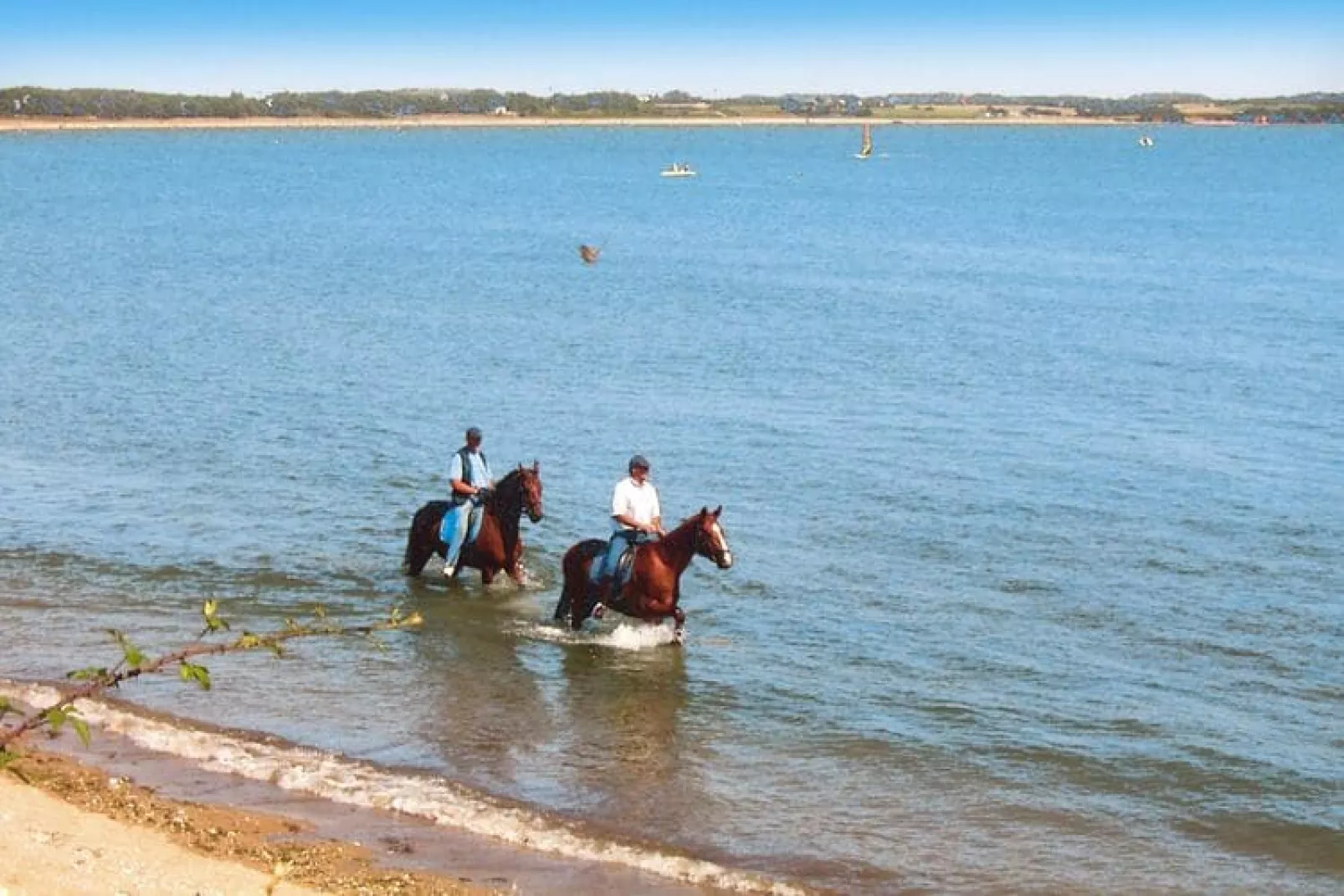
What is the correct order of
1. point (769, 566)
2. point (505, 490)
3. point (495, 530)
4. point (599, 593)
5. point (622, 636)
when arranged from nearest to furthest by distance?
point (599, 593) → point (622, 636) → point (505, 490) → point (495, 530) → point (769, 566)

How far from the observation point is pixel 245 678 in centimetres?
2022

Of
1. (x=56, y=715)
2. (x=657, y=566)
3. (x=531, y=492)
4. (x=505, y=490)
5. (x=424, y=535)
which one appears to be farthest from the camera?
(x=424, y=535)

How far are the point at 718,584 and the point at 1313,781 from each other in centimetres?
901

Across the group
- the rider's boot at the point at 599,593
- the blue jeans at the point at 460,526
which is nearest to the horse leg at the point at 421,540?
the blue jeans at the point at 460,526

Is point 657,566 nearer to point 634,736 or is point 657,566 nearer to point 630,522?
point 630,522

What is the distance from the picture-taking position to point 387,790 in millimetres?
16547

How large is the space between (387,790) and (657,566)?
5250 millimetres

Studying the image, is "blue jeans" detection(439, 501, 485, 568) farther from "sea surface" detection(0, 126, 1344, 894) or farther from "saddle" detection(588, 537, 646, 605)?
"saddle" detection(588, 537, 646, 605)

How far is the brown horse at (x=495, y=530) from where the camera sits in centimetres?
2280

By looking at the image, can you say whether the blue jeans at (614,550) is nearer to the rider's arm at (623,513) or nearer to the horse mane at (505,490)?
the rider's arm at (623,513)

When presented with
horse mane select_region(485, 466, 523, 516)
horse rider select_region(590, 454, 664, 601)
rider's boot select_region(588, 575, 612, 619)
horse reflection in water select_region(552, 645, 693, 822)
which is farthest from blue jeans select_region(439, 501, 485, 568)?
horse reflection in water select_region(552, 645, 693, 822)

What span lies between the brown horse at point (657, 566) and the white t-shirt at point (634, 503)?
1.16 feet

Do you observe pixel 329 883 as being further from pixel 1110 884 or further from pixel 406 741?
pixel 1110 884

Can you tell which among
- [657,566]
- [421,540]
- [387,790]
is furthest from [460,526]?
[387,790]
